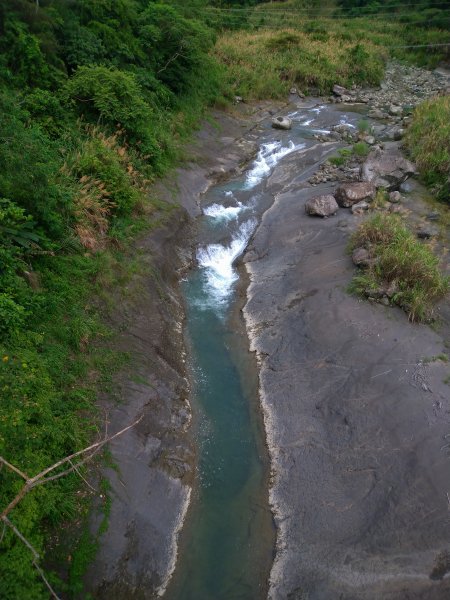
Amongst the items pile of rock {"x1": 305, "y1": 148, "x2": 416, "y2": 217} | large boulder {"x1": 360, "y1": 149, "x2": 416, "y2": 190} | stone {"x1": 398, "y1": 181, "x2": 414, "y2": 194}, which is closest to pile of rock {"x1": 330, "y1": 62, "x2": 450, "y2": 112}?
large boulder {"x1": 360, "y1": 149, "x2": 416, "y2": 190}

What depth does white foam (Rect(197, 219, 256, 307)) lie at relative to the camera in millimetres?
12516

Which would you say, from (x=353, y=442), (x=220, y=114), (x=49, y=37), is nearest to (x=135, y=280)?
(x=353, y=442)

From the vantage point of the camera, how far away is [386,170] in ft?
51.5

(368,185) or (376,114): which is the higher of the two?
(368,185)

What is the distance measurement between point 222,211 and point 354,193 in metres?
4.36

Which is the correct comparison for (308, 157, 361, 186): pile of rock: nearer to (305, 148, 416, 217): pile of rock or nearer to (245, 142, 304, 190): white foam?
(305, 148, 416, 217): pile of rock

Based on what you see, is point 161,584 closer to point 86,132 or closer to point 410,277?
point 410,277

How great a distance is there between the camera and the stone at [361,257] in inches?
441

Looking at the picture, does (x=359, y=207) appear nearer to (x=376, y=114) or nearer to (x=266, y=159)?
(x=266, y=159)

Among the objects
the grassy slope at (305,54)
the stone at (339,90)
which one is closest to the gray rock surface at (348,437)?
the grassy slope at (305,54)

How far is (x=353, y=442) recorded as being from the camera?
8281 millimetres

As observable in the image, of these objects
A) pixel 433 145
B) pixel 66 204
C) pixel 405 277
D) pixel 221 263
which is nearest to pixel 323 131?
pixel 433 145

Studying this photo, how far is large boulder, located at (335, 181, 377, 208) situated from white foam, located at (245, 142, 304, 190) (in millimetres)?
3992

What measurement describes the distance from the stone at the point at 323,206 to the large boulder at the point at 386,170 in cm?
204
